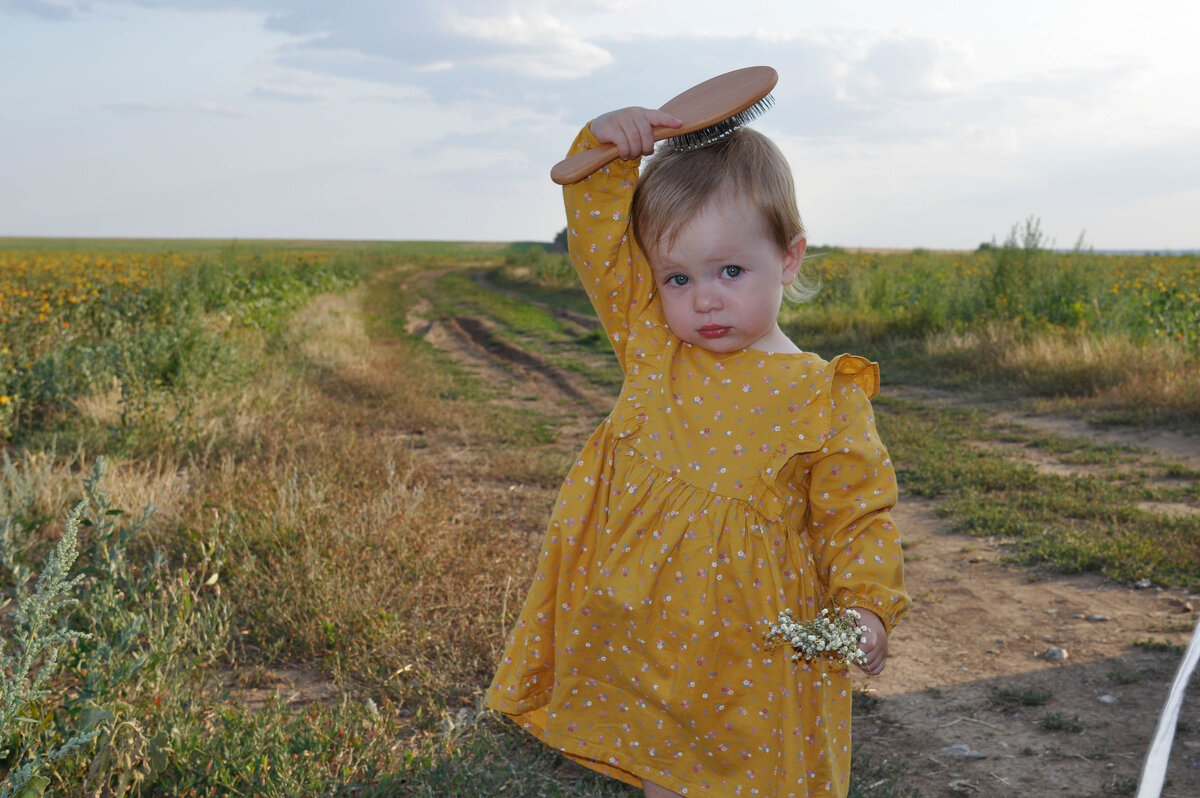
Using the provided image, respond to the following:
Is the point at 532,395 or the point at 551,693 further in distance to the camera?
the point at 532,395

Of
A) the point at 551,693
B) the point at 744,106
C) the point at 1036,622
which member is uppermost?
the point at 744,106

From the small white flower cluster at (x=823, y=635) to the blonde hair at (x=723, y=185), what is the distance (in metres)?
0.73

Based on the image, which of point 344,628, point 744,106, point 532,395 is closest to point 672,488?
point 744,106

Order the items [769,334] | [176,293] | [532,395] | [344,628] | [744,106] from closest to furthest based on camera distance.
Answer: [744,106]
[769,334]
[344,628]
[176,293]
[532,395]

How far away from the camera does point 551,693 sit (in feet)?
6.81

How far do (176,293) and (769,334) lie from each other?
8.19m

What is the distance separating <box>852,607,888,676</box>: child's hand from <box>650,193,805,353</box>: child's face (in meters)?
0.58

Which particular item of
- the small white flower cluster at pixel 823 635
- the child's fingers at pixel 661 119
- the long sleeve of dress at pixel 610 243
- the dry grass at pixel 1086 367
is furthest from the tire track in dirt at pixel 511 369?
the small white flower cluster at pixel 823 635

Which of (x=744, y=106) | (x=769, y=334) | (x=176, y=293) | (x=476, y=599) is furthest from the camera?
(x=176, y=293)

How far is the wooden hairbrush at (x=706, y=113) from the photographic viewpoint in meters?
1.83

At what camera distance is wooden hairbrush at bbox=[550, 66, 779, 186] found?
1829mm

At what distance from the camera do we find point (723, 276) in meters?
1.89

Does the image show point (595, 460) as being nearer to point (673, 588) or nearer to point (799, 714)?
point (673, 588)

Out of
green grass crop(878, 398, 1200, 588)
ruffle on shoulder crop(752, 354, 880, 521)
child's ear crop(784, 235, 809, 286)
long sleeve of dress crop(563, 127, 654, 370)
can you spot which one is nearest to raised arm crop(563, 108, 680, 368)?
long sleeve of dress crop(563, 127, 654, 370)
